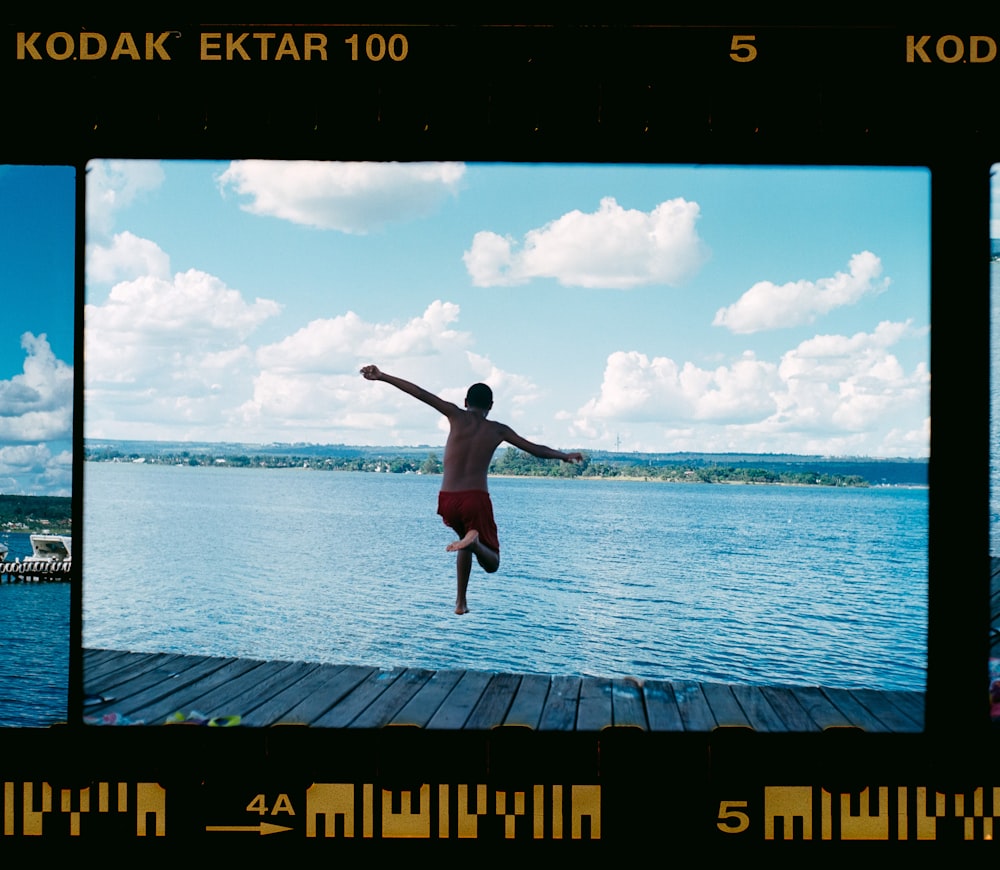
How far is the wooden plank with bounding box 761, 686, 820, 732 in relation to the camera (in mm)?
2721

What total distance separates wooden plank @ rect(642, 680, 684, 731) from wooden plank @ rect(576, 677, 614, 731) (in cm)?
13

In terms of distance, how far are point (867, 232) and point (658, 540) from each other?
29.8m

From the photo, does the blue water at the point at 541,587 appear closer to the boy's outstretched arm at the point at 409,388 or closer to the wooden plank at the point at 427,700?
the wooden plank at the point at 427,700

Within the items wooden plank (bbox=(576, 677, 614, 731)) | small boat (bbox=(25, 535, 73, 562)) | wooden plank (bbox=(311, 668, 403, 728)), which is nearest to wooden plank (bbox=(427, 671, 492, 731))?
wooden plank (bbox=(311, 668, 403, 728))

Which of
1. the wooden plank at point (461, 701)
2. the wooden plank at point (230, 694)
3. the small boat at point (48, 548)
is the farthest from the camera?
the small boat at point (48, 548)

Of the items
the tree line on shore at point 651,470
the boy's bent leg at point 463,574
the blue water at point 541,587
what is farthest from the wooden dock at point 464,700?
the tree line on shore at point 651,470

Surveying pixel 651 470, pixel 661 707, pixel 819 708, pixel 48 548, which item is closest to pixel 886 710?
pixel 819 708

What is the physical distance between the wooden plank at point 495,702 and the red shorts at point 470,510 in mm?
599

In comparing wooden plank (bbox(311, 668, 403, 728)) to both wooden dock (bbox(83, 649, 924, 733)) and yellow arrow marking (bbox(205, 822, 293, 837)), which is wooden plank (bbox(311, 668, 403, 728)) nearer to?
wooden dock (bbox(83, 649, 924, 733))

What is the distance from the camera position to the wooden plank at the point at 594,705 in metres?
2.65

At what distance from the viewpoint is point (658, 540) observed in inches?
1954

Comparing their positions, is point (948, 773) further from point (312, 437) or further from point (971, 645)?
point (312, 437)

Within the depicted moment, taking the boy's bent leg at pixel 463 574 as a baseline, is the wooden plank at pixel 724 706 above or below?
below

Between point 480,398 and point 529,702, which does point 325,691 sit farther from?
point 480,398
